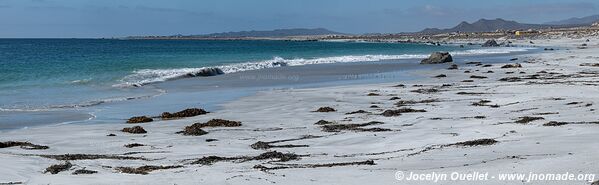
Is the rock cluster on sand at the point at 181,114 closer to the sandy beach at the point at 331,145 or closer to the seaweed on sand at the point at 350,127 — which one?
the sandy beach at the point at 331,145

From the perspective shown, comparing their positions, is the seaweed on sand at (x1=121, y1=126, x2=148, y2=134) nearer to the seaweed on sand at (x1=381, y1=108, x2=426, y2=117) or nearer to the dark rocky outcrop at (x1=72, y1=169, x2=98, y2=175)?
the dark rocky outcrop at (x1=72, y1=169, x2=98, y2=175)

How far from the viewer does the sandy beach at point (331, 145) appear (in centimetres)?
747

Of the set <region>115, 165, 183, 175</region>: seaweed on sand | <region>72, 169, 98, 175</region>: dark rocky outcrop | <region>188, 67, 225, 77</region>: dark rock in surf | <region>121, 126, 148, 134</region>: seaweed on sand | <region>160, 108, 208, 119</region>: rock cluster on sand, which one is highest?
<region>72, 169, 98, 175</region>: dark rocky outcrop

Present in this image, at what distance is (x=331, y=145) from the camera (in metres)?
10.2

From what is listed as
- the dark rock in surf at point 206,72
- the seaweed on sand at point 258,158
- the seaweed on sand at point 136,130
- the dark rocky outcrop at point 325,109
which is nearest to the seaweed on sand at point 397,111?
the dark rocky outcrop at point 325,109

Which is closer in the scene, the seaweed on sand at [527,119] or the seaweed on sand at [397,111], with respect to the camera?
the seaweed on sand at [527,119]

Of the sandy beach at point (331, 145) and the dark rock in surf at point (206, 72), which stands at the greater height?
the sandy beach at point (331, 145)

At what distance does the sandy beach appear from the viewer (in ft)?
24.5

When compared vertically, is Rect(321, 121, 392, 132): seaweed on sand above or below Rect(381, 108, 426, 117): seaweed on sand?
above

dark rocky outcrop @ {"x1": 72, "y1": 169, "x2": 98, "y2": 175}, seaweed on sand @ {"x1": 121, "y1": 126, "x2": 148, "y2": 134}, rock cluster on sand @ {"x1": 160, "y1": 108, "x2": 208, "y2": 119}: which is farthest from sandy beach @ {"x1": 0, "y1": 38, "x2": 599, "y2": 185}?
rock cluster on sand @ {"x1": 160, "y1": 108, "x2": 208, "y2": 119}

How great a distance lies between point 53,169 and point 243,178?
8.32ft

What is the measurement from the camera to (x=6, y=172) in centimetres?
804

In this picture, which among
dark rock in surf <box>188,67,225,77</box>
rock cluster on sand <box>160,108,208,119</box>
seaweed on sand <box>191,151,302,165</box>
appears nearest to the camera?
seaweed on sand <box>191,151,302,165</box>

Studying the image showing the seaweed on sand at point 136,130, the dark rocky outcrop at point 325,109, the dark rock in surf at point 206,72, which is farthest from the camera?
the dark rock in surf at point 206,72
